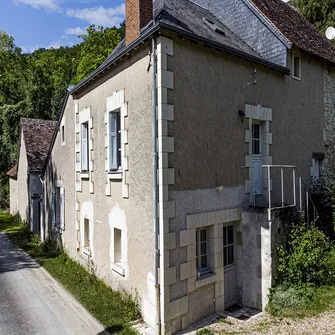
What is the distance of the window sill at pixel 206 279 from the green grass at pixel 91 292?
169 centimetres

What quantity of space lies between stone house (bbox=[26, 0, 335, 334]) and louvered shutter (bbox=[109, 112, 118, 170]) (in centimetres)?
3

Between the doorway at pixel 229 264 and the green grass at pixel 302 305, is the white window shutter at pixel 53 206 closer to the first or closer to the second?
the doorway at pixel 229 264

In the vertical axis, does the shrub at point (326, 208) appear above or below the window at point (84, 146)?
below

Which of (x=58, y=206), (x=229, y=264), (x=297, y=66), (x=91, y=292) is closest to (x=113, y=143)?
(x=91, y=292)

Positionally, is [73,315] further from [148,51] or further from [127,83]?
[148,51]

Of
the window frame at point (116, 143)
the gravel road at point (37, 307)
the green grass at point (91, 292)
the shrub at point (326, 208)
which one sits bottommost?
the gravel road at point (37, 307)

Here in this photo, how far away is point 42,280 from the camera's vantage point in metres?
10.7

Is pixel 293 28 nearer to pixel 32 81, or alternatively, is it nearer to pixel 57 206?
pixel 57 206

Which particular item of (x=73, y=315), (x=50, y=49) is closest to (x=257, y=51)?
(x=73, y=315)

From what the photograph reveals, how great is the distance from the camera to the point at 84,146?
37.6 ft

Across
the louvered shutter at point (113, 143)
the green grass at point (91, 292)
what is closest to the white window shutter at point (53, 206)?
the green grass at point (91, 292)

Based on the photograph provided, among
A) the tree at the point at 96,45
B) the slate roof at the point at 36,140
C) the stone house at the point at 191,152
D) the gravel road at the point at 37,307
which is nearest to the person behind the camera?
the stone house at the point at 191,152

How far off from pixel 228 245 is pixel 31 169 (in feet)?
45.9

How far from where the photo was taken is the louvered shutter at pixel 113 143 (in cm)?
930
